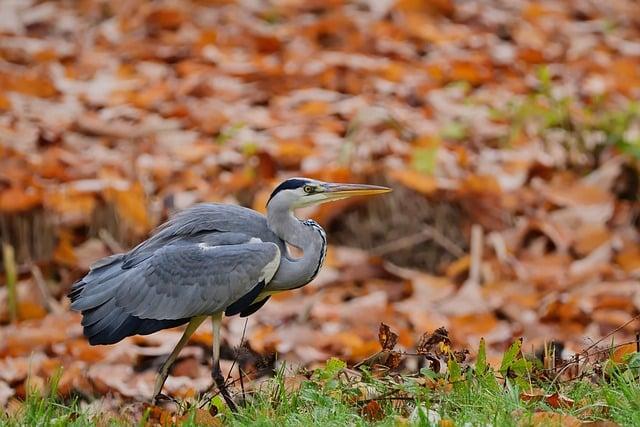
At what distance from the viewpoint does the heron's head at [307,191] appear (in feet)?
15.2

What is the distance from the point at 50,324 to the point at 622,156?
3.66 metres

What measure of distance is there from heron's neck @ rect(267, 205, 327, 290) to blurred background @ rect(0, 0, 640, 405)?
1159 millimetres

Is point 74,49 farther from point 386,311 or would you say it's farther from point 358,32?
point 386,311

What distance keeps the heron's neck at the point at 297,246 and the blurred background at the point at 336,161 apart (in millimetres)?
1159

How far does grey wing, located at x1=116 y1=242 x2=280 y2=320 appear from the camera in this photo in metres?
4.49

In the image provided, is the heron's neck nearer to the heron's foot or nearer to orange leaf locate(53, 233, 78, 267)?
the heron's foot

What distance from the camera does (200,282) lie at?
4.56 metres

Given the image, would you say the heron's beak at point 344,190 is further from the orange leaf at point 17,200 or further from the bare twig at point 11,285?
the orange leaf at point 17,200

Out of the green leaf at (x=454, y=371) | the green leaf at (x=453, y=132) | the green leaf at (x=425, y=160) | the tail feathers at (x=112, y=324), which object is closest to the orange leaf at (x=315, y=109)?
the green leaf at (x=453, y=132)

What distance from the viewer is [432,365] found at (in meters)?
4.36

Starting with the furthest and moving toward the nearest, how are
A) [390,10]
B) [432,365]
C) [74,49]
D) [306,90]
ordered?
[390,10] → [74,49] → [306,90] → [432,365]

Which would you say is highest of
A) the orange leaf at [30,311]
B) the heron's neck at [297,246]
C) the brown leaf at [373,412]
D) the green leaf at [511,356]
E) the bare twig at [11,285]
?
the heron's neck at [297,246]

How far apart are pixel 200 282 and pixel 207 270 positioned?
2.1 inches

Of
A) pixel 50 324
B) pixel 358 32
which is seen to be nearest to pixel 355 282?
pixel 50 324
